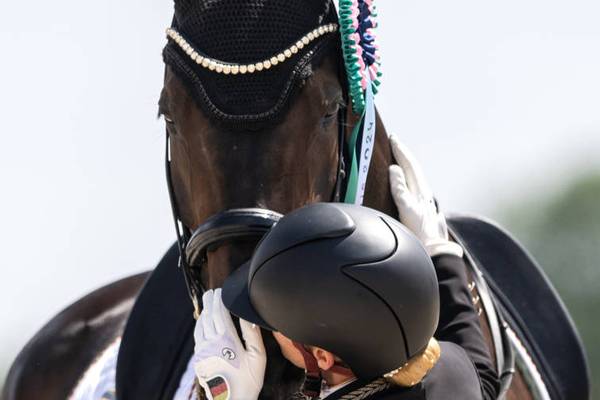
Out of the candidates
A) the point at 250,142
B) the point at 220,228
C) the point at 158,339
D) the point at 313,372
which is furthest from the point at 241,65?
the point at 158,339

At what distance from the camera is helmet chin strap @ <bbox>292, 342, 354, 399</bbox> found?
208 inches

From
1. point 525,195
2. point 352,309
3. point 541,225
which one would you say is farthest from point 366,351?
point 525,195

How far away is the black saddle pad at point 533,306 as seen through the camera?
24.6 feet

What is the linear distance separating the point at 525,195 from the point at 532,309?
24.7m

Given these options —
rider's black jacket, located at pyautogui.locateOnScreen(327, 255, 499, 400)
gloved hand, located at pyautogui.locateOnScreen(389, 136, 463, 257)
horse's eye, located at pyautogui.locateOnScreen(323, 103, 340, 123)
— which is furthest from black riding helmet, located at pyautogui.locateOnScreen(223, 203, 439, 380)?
gloved hand, located at pyautogui.locateOnScreen(389, 136, 463, 257)

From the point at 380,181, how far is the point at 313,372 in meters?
1.26

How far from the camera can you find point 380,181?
641 centimetres

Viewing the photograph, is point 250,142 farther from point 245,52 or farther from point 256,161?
point 245,52

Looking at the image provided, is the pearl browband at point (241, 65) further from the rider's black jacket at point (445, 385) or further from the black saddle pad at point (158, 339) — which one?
the black saddle pad at point (158, 339)

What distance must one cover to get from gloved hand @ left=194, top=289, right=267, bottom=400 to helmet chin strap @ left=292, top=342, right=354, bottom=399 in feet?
0.45

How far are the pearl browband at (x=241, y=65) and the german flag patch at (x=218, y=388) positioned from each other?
1.01m

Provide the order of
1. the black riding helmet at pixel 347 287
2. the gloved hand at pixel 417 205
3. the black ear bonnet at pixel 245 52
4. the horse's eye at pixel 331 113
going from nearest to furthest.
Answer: the black riding helmet at pixel 347 287, the black ear bonnet at pixel 245 52, the horse's eye at pixel 331 113, the gloved hand at pixel 417 205

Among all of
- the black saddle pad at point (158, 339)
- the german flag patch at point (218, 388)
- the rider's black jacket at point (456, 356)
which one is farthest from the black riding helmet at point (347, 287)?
the black saddle pad at point (158, 339)

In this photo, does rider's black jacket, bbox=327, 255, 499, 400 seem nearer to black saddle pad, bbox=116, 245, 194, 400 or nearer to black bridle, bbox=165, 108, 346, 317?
black bridle, bbox=165, 108, 346, 317
